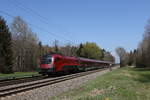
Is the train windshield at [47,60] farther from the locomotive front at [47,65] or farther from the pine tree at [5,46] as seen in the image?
the pine tree at [5,46]

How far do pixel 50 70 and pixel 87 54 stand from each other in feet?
290

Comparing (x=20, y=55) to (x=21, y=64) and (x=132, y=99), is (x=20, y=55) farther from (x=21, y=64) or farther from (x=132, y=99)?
(x=132, y=99)

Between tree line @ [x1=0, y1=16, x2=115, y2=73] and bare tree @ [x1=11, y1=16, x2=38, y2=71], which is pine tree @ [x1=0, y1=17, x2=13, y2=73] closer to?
tree line @ [x1=0, y1=16, x2=115, y2=73]

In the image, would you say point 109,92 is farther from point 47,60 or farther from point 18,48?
point 18,48

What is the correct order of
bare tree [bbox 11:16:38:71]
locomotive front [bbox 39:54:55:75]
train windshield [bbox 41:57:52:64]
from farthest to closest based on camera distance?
bare tree [bbox 11:16:38:71]
train windshield [bbox 41:57:52:64]
locomotive front [bbox 39:54:55:75]

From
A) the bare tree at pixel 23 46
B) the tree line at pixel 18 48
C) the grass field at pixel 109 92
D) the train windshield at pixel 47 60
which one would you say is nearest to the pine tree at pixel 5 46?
the tree line at pixel 18 48

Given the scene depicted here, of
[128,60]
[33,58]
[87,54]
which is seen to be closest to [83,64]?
[33,58]

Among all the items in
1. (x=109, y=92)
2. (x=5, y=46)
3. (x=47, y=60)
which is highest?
(x=5, y=46)

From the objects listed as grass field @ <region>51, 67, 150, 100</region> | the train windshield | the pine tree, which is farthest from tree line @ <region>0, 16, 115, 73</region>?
grass field @ <region>51, 67, 150, 100</region>

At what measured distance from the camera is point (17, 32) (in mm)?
58938

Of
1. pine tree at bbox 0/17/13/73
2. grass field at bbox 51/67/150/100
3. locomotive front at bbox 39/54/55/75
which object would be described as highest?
pine tree at bbox 0/17/13/73

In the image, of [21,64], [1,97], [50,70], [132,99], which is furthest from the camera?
[21,64]

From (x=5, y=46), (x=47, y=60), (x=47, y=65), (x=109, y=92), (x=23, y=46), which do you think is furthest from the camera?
(x=23, y=46)

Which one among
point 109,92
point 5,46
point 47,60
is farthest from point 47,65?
point 5,46
